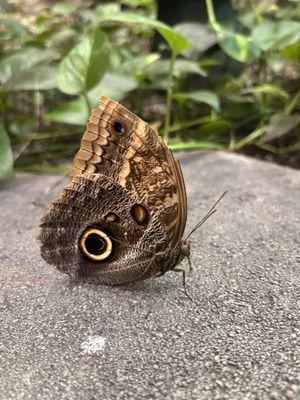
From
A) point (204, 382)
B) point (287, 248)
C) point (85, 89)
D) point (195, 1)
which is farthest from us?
point (195, 1)

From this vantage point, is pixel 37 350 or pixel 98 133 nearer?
pixel 37 350

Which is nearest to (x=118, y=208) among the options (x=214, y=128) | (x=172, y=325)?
(x=172, y=325)

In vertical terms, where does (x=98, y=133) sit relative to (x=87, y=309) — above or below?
above

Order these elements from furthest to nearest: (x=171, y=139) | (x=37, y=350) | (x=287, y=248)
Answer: (x=171, y=139), (x=287, y=248), (x=37, y=350)

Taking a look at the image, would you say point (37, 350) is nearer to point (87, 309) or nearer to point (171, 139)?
point (87, 309)

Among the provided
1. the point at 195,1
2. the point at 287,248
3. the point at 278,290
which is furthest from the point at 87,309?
the point at 195,1

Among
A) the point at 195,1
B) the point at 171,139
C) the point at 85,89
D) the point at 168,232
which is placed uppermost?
the point at 195,1

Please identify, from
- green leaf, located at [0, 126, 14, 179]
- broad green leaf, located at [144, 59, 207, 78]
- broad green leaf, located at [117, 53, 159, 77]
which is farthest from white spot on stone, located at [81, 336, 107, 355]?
broad green leaf, located at [117, 53, 159, 77]
